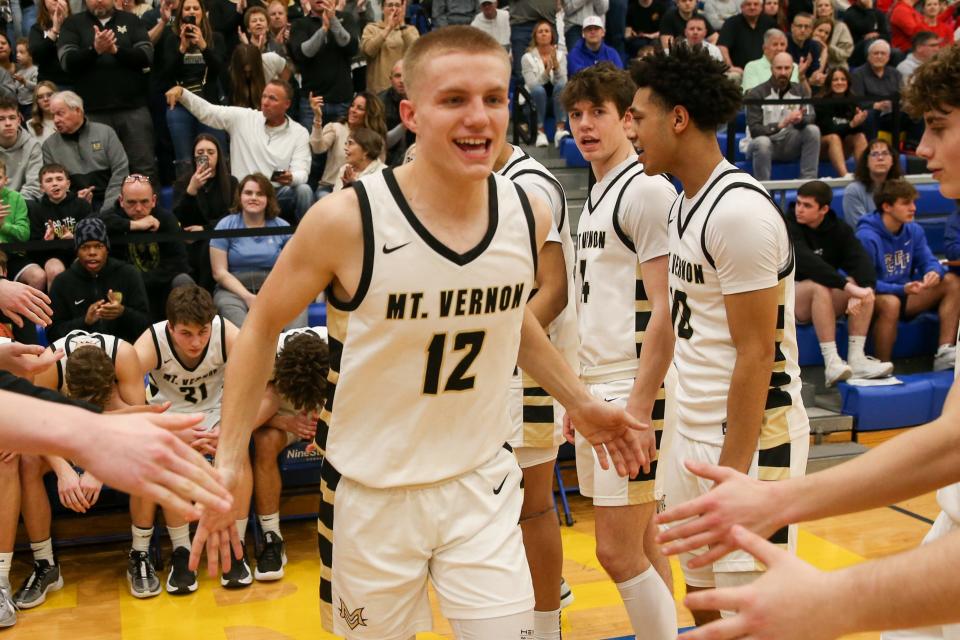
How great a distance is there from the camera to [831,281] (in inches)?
305

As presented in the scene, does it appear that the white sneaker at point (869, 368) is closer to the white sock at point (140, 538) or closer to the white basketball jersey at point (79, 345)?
the white sock at point (140, 538)

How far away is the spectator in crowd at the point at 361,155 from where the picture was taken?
27.8 ft

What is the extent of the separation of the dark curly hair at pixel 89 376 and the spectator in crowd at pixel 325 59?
16.0ft

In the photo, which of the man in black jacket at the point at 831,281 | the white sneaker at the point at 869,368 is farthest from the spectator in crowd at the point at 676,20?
the white sneaker at the point at 869,368

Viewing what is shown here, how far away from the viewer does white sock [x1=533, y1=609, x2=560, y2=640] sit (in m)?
4.31

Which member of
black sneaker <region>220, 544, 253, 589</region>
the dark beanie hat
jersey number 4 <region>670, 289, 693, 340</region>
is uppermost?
jersey number 4 <region>670, 289, 693, 340</region>

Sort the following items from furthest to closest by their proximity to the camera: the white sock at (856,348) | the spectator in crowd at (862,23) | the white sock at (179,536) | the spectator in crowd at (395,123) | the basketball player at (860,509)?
1. the spectator in crowd at (862,23)
2. the spectator in crowd at (395,123)
3. the white sock at (856,348)
4. the white sock at (179,536)
5. the basketball player at (860,509)

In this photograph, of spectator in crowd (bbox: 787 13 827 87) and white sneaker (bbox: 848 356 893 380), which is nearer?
white sneaker (bbox: 848 356 893 380)

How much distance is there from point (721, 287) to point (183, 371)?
3.59 m

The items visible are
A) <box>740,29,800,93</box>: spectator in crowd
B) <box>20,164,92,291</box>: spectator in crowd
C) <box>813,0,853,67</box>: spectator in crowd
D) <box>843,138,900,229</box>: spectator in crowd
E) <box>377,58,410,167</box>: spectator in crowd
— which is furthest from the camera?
<box>813,0,853,67</box>: spectator in crowd

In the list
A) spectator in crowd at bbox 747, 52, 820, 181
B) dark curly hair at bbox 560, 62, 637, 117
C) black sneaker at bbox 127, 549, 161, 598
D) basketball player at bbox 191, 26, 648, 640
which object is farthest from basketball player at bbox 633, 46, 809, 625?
spectator in crowd at bbox 747, 52, 820, 181

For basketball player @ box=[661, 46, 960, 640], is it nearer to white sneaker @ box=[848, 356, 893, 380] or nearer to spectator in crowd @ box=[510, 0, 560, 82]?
white sneaker @ box=[848, 356, 893, 380]

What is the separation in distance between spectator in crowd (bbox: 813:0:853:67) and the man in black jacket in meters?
5.65

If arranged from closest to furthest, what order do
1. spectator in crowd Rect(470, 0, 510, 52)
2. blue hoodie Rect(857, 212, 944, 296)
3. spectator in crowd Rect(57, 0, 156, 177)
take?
blue hoodie Rect(857, 212, 944, 296)
spectator in crowd Rect(57, 0, 156, 177)
spectator in crowd Rect(470, 0, 510, 52)
